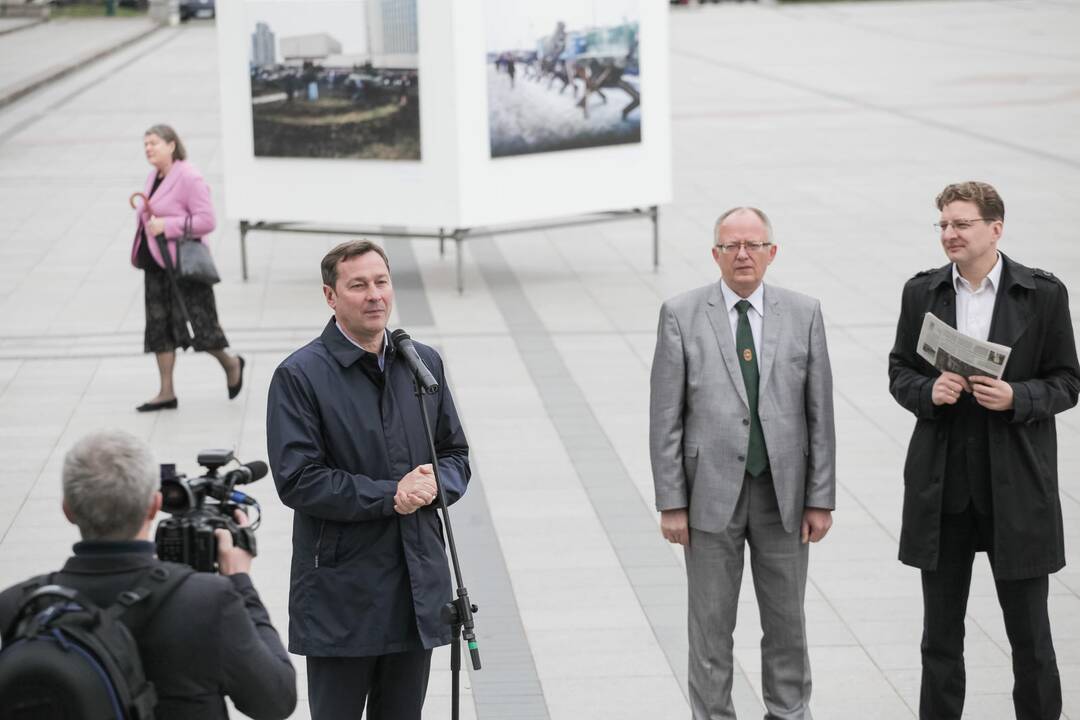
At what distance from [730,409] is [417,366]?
127 centimetres

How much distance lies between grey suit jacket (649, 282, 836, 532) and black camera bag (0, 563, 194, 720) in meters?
2.31

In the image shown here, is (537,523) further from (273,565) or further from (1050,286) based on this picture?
(1050,286)

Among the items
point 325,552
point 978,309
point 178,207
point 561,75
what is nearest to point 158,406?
point 178,207

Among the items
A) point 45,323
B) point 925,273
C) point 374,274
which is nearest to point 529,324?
point 45,323

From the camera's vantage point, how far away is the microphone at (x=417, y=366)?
13.9ft

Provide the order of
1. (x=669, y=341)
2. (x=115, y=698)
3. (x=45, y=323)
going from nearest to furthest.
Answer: (x=115, y=698), (x=669, y=341), (x=45, y=323)

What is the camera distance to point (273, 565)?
7.55 metres

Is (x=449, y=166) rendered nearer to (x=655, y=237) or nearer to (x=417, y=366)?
(x=655, y=237)

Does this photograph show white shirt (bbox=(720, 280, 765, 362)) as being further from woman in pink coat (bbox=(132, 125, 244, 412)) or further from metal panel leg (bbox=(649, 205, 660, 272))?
metal panel leg (bbox=(649, 205, 660, 272))

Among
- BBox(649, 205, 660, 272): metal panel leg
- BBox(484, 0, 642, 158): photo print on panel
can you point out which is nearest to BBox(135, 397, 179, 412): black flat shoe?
BBox(484, 0, 642, 158): photo print on panel

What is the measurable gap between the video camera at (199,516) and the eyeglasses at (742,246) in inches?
78.0

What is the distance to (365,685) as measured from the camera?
A: 4523 millimetres

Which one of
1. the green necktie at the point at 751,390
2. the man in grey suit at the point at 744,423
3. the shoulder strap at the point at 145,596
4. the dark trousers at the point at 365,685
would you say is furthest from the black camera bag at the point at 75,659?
the green necktie at the point at 751,390

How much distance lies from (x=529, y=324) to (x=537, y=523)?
483 cm
